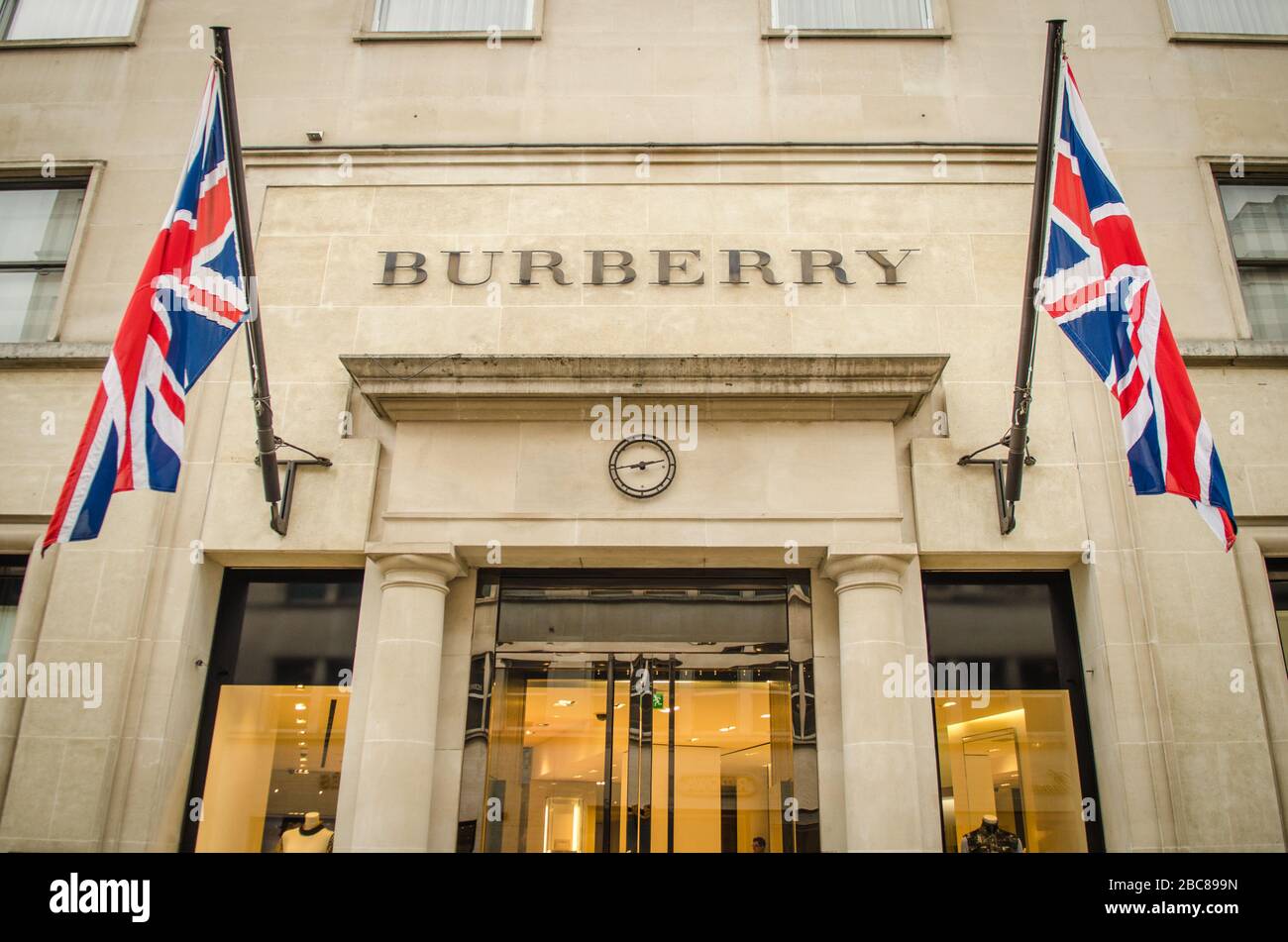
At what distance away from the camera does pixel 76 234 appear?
38.9 ft

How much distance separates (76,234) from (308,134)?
128 inches

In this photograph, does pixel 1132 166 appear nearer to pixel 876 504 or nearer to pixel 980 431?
pixel 980 431

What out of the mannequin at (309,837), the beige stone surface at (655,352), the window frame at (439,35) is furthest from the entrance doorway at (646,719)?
the window frame at (439,35)

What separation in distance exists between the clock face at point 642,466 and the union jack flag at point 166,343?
166 inches

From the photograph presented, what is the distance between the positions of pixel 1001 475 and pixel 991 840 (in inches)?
150

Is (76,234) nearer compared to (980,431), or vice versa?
(980,431)

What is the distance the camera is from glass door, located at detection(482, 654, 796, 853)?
31.6ft

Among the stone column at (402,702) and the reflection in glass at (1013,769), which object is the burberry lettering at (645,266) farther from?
the reflection in glass at (1013,769)

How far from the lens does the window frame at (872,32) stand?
12.6 metres

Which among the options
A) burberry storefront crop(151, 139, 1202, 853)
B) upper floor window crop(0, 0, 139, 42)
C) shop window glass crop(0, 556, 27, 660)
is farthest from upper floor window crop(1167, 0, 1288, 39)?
shop window glass crop(0, 556, 27, 660)

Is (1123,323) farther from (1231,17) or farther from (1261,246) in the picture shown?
Result: (1231,17)
